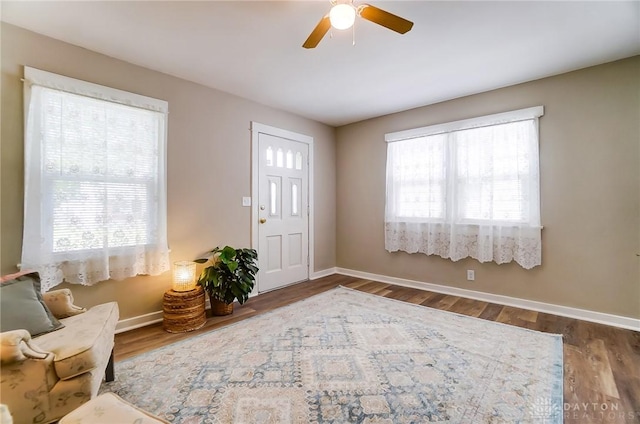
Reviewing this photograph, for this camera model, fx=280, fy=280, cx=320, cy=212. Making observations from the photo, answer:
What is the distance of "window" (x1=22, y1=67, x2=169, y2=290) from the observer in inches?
85.3

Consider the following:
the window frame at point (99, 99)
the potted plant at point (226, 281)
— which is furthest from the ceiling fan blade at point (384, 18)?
the potted plant at point (226, 281)

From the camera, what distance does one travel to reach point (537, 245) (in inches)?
121

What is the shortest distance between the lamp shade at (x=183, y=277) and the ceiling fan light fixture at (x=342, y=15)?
2.48 metres

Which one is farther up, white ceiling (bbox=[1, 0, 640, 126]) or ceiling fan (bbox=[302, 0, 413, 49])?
white ceiling (bbox=[1, 0, 640, 126])

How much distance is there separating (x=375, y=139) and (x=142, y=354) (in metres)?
3.92

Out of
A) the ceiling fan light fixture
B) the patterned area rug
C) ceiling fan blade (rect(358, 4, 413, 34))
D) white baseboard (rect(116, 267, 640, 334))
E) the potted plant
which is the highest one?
ceiling fan blade (rect(358, 4, 413, 34))

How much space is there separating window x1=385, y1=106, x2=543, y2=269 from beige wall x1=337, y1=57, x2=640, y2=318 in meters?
0.13

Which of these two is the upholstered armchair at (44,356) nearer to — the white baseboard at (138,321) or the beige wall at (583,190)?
the white baseboard at (138,321)

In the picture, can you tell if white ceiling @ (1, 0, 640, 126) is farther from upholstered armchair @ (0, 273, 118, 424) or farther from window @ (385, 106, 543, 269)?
upholstered armchair @ (0, 273, 118, 424)

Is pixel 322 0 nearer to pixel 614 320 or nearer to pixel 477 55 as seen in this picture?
pixel 477 55

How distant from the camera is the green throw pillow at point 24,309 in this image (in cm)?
148

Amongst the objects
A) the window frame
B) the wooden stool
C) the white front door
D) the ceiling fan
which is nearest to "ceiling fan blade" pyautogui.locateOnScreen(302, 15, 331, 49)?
the ceiling fan

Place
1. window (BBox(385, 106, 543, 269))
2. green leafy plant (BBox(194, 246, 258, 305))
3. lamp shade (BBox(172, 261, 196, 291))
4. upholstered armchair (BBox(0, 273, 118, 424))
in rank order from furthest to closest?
window (BBox(385, 106, 543, 269)), green leafy plant (BBox(194, 246, 258, 305)), lamp shade (BBox(172, 261, 196, 291)), upholstered armchair (BBox(0, 273, 118, 424))

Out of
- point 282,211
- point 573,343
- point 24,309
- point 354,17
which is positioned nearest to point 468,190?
point 573,343
